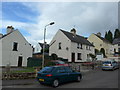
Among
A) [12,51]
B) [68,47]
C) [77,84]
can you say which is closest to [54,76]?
[77,84]

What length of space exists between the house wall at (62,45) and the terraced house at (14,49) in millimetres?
7977

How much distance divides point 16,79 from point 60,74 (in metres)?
5.50

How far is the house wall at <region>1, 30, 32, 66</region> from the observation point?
24.9 meters

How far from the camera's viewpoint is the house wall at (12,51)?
81.8 feet

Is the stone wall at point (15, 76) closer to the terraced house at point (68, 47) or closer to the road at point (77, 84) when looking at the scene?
the road at point (77, 84)

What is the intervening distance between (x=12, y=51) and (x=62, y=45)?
42.1ft

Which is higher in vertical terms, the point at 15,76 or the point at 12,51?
the point at 12,51

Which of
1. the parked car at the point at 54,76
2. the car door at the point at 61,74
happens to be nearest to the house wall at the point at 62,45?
the parked car at the point at 54,76

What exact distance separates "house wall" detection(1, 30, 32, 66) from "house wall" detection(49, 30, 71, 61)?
7.98 m

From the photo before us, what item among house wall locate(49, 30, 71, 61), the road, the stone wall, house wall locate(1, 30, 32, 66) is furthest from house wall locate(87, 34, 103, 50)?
the stone wall

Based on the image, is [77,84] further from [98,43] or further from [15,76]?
[98,43]

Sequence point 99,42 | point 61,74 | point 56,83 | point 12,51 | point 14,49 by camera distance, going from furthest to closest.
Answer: point 99,42, point 14,49, point 12,51, point 61,74, point 56,83

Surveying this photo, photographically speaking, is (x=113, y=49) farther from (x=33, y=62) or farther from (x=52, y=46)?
(x=33, y=62)

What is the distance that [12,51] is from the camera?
85.7 ft
